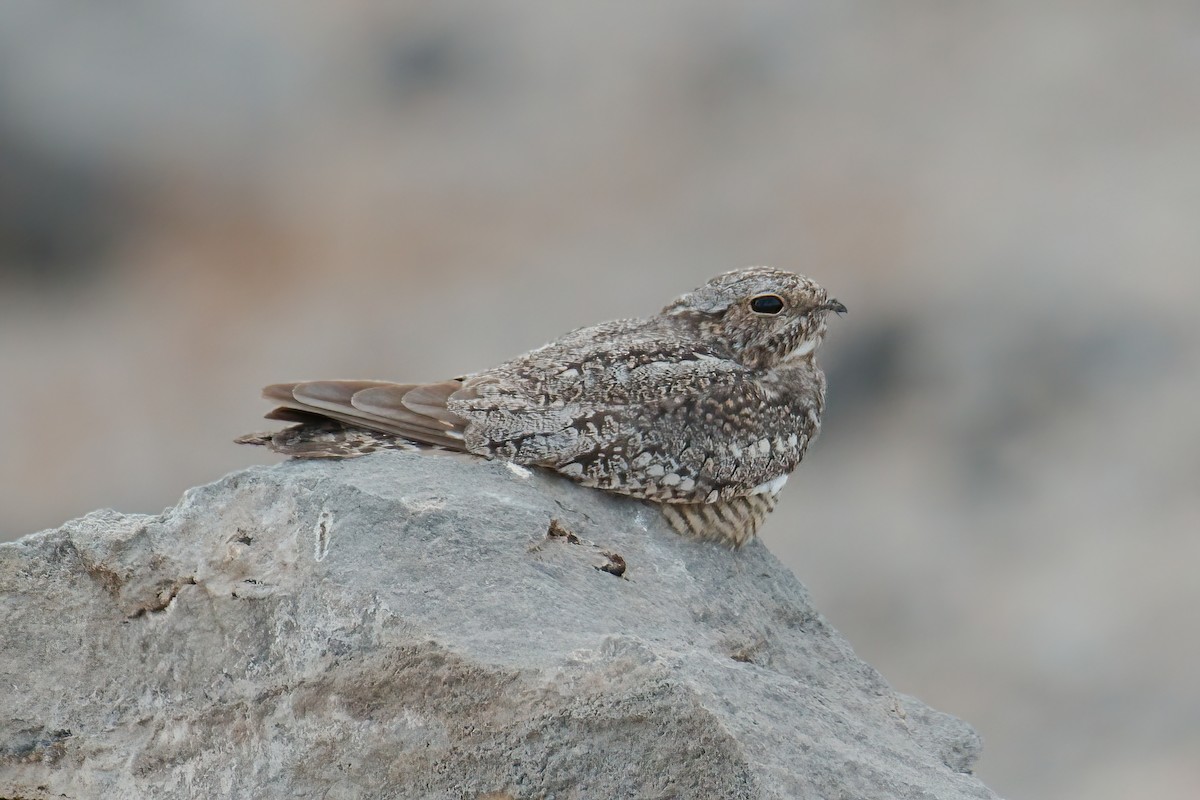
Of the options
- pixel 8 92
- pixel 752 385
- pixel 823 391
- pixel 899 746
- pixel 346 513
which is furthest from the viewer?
pixel 8 92

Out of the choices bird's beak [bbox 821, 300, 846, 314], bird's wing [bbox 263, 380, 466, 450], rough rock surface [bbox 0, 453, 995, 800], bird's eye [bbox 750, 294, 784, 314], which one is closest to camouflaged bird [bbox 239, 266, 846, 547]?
bird's wing [bbox 263, 380, 466, 450]

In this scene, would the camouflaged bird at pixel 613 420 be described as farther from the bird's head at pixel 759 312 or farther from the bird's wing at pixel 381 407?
the bird's head at pixel 759 312

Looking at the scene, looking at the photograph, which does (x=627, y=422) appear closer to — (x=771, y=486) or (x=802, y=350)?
(x=771, y=486)

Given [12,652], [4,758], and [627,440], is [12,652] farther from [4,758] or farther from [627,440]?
[627,440]

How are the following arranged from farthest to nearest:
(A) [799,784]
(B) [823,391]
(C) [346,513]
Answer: (B) [823,391] → (C) [346,513] → (A) [799,784]

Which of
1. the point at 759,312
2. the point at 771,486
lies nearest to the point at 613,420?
the point at 771,486

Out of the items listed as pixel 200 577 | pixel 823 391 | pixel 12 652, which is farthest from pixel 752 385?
pixel 12 652

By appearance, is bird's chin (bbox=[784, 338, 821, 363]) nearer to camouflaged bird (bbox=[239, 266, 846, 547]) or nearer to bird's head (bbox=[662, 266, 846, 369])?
bird's head (bbox=[662, 266, 846, 369])

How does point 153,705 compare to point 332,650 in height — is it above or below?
below
